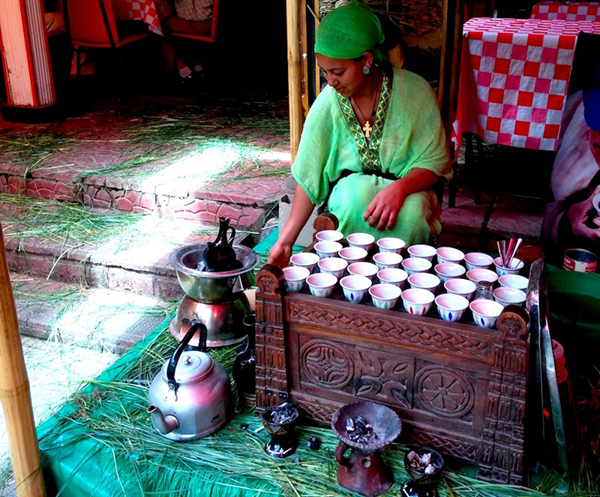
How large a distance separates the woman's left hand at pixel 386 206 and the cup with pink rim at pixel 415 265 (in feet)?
1.47

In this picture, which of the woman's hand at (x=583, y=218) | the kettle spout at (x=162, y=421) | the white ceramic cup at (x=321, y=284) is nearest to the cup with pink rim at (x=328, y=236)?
the white ceramic cup at (x=321, y=284)

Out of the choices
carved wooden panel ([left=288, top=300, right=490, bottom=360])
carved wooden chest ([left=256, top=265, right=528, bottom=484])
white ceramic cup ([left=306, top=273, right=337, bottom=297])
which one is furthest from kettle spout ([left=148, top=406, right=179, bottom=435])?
white ceramic cup ([left=306, top=273, right=337, bottom=297])

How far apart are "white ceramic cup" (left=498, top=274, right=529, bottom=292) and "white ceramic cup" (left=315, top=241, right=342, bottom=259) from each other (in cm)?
55

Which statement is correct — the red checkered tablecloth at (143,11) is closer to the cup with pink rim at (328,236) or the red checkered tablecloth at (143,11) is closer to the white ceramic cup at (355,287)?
the cup with pink rim at (328,236)

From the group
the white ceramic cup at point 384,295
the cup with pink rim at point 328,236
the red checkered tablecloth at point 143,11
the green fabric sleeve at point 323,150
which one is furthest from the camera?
the red checkered tablecloth at point 143,11

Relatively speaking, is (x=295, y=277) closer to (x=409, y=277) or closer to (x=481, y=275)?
(x=409, y=277)

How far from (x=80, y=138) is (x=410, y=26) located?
3.06 m

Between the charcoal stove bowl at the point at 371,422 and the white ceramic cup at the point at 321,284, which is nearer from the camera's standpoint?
the charcoal stove bowl at the point at 371,422

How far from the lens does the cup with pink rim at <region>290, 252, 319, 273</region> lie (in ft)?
6.73

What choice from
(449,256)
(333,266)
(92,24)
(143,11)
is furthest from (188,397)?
(143,11)

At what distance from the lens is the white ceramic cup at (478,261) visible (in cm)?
204

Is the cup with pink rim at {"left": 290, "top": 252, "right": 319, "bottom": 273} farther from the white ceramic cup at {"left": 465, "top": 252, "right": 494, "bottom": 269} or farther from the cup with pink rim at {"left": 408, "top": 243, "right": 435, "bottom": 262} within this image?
the white ceramic cup at {"left": 465, "top": 252, "right": 494, "bottom": 269}

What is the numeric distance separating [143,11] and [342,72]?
424cm

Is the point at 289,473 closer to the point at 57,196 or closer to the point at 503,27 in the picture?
the point at 503,27
